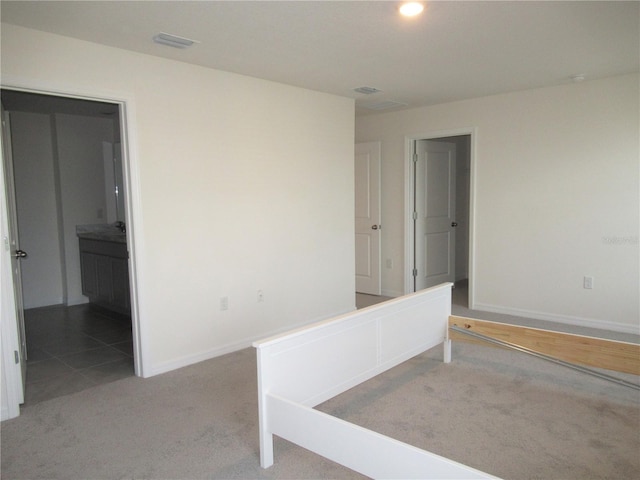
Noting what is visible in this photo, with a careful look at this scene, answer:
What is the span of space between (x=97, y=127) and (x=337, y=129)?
10.7 feet

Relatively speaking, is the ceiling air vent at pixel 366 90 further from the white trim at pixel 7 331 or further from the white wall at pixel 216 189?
the white trim at pixel 7 331

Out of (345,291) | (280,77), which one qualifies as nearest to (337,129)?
(280,77)

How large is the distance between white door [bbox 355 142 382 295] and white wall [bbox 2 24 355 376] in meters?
1.04

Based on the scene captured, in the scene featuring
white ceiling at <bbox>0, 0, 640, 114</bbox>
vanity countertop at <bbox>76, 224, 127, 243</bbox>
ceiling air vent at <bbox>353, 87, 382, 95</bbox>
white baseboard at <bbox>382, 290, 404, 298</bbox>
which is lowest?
white baseboard at <bbox>382, 290, 404, 298</bbox>

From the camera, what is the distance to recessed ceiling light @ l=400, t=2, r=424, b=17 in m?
2.48

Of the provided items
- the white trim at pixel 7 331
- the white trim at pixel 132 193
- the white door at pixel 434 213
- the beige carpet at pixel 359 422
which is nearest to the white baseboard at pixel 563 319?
the white door at pixel 434 213

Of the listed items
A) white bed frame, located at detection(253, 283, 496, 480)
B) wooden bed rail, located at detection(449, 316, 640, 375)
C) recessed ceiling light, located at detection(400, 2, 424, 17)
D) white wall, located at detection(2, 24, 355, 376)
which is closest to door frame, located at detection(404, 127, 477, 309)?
white wall, located at detection(2, 24, 355, 376)

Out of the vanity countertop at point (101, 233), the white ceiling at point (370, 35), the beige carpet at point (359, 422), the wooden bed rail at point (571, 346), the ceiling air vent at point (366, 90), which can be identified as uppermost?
the ceiling air vent at point (366, 90)

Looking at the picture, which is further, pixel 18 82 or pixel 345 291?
pixel 345 291

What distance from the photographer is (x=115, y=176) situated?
6.12 metres

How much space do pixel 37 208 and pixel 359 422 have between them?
482 cm

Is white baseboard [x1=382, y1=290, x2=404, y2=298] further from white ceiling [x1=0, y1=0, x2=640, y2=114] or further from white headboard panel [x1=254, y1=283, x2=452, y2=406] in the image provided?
white ceiling [x1=0, y1=0, x2=640, y2=114]

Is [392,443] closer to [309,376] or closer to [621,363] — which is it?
[309,376]

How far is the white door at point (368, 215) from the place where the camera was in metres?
5.97
